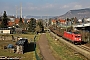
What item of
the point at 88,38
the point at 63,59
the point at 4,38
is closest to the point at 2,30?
the point at 4,38

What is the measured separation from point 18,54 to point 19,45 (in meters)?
2.05

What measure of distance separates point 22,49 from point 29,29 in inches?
2458

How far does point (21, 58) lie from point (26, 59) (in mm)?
1013

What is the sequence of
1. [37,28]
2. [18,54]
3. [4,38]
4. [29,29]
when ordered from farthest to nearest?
1. [29,29]
2. [37,28]
3. [4,38]
4. [18,54]

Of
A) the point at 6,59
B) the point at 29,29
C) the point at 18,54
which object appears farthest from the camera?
the point at 29,29

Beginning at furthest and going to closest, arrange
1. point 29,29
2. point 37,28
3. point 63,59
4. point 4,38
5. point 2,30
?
point 29,29 → point 37,28 → point 2,30 → point 4,38 → point 63,59

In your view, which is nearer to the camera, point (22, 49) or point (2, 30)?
A: point (22, 49)

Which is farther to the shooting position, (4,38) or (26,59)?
(4,38)

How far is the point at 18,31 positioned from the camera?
9038cm

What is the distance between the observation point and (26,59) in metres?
30.8

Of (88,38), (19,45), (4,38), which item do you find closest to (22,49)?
(19,45)

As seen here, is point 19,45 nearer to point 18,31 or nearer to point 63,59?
point 63,59

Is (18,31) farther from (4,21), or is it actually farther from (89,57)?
(89,57)

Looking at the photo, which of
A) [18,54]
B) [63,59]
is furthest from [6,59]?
[63,59]
